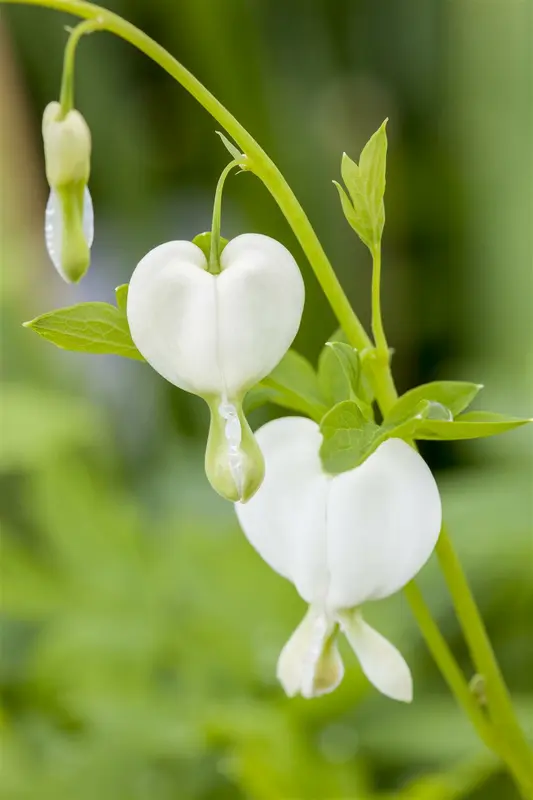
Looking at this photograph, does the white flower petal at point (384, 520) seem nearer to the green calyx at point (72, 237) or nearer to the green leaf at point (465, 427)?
the green leaf at point (465, 427)

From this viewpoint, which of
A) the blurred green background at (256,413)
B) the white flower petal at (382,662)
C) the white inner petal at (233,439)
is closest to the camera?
the white inner petal at (233,439)

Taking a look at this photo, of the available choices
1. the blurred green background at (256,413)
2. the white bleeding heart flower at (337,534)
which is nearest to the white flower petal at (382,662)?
the white bleeding heart flower at (337,534)

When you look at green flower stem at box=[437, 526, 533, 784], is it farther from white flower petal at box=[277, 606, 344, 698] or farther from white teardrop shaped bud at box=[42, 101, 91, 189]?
white teardrop shaped bud at box=[42, 101, 91, 189]

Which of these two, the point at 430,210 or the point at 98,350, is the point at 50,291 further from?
the point at 98,350

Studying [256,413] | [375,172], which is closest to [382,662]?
[375,172]

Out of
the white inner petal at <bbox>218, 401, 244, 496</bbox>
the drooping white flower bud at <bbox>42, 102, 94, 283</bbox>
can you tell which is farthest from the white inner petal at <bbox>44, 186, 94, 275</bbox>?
the white inner petal at <bbox>218, 401, 244, 496</bbox>

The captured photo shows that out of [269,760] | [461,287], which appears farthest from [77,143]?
[461,287]

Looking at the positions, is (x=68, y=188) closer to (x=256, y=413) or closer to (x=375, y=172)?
(x=375, y=172)
